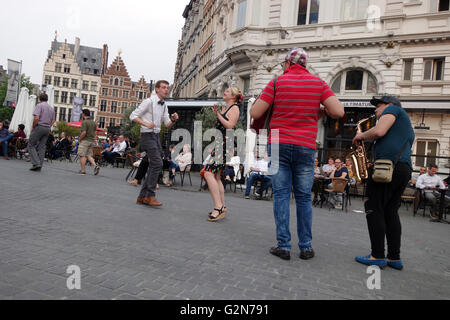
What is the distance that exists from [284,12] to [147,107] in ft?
56.1

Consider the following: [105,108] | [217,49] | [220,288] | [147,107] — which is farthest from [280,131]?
[105,108]

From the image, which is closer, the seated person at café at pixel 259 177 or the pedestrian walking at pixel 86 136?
the seated person at café at pixel 259 177

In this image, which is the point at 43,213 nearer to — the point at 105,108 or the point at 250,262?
the point at 250,262

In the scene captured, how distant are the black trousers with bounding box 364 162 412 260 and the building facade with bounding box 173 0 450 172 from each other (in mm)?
11524

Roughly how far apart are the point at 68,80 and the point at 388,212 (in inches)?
3093

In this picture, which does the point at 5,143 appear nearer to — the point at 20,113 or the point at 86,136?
the point at 20,113

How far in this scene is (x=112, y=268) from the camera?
282cm

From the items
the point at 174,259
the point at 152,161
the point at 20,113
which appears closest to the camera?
the point at 174,259

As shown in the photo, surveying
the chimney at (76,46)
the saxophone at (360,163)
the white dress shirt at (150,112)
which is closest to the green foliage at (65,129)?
the white dress shirt at (150,112)

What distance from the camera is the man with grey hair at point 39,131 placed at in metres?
10.1

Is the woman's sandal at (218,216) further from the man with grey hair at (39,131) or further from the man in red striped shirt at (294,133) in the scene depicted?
the man with grey hair at (39,131)

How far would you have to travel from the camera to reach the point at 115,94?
74625 millimetres

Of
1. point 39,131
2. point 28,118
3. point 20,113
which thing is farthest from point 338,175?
point 20,113

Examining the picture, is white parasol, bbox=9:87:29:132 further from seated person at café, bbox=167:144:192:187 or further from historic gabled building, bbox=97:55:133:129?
historic gabled building, bbox=97:55:133:129
